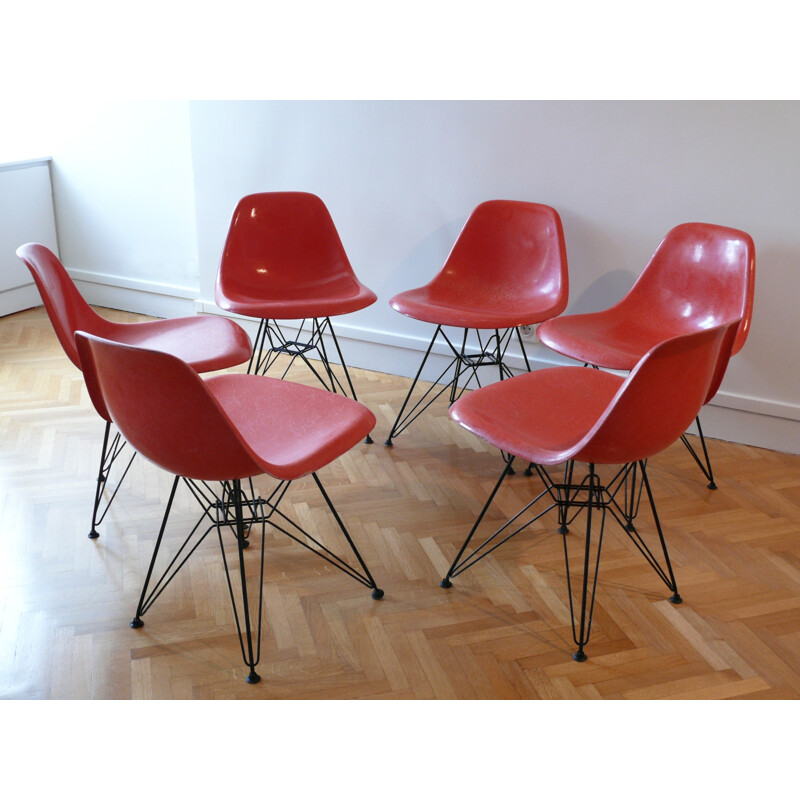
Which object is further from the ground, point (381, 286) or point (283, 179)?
point (283, 179)

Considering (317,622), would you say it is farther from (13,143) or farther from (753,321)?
(13,143)

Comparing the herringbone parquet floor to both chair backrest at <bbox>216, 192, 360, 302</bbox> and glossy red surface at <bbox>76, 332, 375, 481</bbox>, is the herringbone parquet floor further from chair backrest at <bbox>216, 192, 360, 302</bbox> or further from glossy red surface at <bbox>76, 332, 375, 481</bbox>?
chair backrest at <bbox>216, 192, 360, 302</bbox>

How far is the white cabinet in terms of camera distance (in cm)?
509

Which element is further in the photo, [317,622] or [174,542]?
[174,542]

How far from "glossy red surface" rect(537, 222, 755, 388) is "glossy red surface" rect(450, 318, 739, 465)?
1.49ft

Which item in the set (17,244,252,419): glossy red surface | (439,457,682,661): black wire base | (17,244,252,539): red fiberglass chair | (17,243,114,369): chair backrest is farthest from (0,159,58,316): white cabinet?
(439,457,682,661): black wire base

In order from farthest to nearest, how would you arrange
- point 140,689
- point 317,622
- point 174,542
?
point 174,542
point 317,622
point 140,689

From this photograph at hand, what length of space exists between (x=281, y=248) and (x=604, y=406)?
1.75 metres

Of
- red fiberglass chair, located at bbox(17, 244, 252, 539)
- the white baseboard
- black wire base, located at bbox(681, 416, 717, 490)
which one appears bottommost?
the white baseboard

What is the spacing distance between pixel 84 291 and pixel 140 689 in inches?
145

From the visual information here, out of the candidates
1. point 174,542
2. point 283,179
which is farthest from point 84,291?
point 174,542

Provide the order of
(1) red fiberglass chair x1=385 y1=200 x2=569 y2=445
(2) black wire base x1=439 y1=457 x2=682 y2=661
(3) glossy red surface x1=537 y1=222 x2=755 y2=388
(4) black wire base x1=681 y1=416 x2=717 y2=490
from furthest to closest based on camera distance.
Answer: (1) red fiberglass chair x1=385 y1=200 x2=569 y2=445 < (4) black wire base x1=681 y1=416 x2=717 y2=490 < (3) glossy red surface x1=537 y1=222 x2=755 y2=388 < (2) black wire base x1=439 y1=457 x2=682 y2=661

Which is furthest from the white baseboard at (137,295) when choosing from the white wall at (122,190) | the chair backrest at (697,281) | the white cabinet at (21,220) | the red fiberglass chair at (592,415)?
the red fiberglass chair at (592,415)

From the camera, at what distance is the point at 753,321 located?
142 inches
